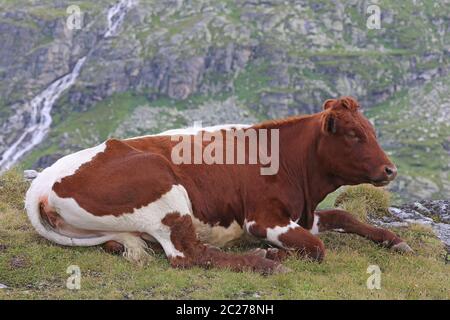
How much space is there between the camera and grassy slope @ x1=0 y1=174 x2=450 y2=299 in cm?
877

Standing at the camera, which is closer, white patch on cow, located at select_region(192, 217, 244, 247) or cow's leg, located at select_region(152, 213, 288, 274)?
cow's leg, located at select_region(152, 213, 288, 274)

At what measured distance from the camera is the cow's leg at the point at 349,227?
1193cm

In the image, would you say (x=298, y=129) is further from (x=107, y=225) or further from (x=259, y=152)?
(x=107, y=225)

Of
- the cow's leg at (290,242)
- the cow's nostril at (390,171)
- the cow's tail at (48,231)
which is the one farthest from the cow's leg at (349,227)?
the cow's tail at (48,231)

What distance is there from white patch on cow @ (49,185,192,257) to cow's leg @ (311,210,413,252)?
3220 mm

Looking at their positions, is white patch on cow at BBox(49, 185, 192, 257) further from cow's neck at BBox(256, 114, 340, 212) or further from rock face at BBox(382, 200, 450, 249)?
rock face at BBox(382, 200, 450, 249)

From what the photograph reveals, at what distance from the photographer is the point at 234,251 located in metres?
11.2

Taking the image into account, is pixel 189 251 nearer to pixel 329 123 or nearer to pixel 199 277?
pixel 199 277

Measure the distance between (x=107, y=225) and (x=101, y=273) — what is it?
92 centimetres

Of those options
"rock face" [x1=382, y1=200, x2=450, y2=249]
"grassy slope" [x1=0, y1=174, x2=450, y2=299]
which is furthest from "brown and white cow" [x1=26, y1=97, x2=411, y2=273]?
"rock face" [x1=382, y1=200, x2=450, y2=249]

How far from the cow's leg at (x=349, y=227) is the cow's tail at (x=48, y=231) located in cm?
428

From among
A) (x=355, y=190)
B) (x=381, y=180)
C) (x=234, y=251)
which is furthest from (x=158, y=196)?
(x=355, y=190)

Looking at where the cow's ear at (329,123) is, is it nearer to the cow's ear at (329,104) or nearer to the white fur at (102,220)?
the cow's ear at (329,104)

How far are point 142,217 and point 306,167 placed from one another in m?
3.42
